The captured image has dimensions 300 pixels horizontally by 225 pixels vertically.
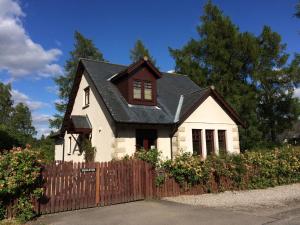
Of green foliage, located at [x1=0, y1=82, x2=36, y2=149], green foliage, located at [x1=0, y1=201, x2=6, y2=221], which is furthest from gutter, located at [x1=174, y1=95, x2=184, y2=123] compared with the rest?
green foliage, located at [x1=0, y1=82, x2=36, y2=149]

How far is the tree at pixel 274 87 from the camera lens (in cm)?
3762

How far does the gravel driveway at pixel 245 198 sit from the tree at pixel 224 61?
21.0 m

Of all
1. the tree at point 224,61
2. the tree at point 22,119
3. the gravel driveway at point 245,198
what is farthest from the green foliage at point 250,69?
the tree at point 22,119

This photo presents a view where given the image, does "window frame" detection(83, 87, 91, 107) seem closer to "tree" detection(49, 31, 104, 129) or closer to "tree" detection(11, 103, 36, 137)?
"tree" detection(49, 31, 104, 129)

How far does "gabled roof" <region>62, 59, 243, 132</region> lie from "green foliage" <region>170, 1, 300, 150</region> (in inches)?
557

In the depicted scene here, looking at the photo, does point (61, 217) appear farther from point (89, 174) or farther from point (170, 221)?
point (170, 221)

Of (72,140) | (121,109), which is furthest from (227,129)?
(72,140)

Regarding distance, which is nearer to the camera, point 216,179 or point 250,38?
point 216,179

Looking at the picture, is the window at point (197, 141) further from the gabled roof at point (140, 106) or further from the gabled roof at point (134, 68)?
the gabled roof at point (134, 68)

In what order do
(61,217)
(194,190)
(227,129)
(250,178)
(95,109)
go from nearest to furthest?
(61,217) → (194,190) → (250,178) → (95,109) → (227,129)

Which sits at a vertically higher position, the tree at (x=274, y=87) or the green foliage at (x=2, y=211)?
the tree at (x=274, y=87)

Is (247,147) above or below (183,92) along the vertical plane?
below

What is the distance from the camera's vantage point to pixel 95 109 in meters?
19.7

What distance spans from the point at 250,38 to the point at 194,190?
→ 27910 millimetres
